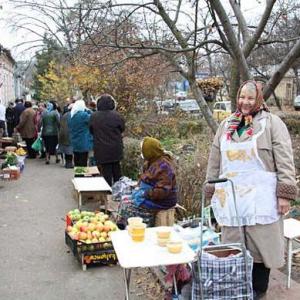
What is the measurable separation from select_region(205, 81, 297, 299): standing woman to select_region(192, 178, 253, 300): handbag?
0.36 meters

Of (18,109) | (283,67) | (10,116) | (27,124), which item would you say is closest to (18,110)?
(18,109)

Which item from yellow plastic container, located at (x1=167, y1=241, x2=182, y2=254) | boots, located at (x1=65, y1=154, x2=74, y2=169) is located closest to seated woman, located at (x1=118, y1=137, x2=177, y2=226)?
yellow plastic container, located at (x1=167, y1=241, x2=182, y2=254)

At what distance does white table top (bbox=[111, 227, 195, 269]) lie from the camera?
309 cm

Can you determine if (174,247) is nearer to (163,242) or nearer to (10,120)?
(163,242)

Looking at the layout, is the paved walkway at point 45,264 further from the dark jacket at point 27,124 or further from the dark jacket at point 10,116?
the dark jacket at point 10,116

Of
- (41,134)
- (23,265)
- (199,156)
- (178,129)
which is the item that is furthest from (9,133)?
(23,265)


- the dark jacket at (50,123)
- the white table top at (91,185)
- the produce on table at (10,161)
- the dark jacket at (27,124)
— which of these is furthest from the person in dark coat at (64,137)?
the white table top at (91,185)

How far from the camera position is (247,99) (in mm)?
3574

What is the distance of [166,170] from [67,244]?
153 cm

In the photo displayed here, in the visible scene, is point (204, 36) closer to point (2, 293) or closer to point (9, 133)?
point (2, 293)

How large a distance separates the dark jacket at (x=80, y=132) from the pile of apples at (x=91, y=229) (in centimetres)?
385

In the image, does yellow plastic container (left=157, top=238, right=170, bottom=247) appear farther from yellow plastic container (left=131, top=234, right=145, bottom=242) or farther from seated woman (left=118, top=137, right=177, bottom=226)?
seated woman (left=118, top=137, right=177, bottom=226)

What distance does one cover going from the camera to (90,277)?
15.6ft

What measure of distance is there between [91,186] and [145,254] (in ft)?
12.3
